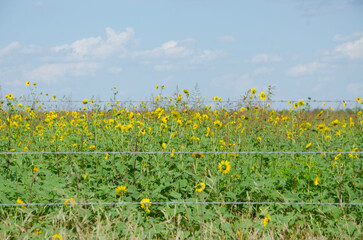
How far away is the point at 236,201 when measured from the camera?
11.4 ft

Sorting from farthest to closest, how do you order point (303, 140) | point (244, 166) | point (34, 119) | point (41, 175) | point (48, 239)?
1. point (34, 119)
2. point (303, 140)
3. point (41, 175)
4. point (244, 166)
5. point (48, 239)

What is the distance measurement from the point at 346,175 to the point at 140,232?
1.83 meters

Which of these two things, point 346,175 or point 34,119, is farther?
point 34,119

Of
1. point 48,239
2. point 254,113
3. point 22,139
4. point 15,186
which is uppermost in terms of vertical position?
point 254,113

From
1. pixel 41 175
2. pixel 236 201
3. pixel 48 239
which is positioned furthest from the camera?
pixel 41 175

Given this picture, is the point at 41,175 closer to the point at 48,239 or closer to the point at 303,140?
the point at 48,239

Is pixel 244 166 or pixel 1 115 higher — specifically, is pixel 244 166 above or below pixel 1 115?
below

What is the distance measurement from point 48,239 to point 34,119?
4.17 meters

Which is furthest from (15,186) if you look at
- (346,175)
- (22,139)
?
(346,175)

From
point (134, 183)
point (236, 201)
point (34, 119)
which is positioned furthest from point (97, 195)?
point (34, 119)

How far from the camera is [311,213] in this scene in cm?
349

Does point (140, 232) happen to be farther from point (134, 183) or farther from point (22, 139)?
point (22, 139)

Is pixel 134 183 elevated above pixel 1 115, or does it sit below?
below

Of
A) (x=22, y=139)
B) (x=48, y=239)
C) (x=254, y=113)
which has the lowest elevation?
(x=48, y=239)
